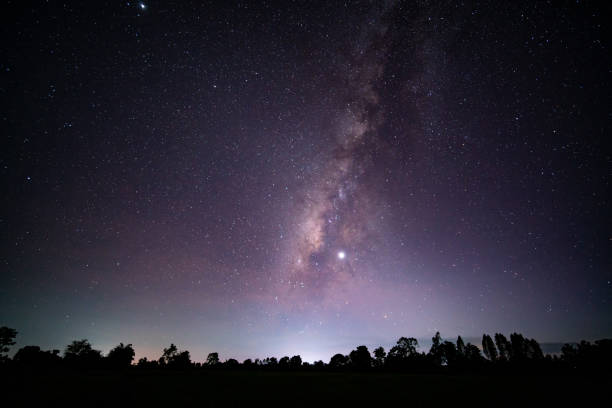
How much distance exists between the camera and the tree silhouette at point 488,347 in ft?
321

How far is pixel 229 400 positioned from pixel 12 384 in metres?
22.1

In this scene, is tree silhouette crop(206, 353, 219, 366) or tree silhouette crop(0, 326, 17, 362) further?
tree silhouette crop(206, 353, 219, 366)

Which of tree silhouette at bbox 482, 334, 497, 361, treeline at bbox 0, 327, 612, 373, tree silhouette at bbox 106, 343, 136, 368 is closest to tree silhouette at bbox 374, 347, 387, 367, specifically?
treeline at bbox 0, 327, 612, 373

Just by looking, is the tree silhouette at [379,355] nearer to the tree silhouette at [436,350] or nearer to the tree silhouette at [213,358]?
the tree silhouette at [436,350]

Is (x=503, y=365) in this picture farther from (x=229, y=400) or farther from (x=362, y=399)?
(x=229, y=400)

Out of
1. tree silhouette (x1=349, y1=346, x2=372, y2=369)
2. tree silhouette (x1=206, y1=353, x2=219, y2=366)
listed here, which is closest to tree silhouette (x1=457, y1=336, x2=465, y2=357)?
tree silhouette (x1=349, y1=346, x2=372, y2=369)

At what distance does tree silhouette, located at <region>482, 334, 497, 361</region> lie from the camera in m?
97.8

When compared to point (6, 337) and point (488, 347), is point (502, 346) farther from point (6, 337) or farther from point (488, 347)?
point (6, 337)

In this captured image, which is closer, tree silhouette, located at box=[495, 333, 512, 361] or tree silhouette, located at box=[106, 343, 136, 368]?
tree silhouette, located at box=[106, 343, 136, 368]

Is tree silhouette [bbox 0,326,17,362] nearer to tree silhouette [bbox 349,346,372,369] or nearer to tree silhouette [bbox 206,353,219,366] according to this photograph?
tree silhouette [bbox 206,353,219,366]

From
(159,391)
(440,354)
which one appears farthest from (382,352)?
(159,391)

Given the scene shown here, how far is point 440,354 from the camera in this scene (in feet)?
292

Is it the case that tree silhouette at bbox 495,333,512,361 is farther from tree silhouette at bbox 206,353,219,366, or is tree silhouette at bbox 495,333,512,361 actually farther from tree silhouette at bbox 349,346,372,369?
tree silhouette at bbox 206,353,219,366

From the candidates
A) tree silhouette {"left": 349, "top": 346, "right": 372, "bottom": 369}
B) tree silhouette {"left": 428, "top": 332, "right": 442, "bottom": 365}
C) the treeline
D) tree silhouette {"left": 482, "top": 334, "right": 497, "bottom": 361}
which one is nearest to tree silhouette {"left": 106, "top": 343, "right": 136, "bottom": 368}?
the treeline
